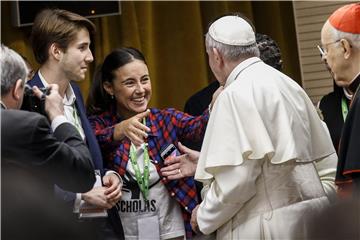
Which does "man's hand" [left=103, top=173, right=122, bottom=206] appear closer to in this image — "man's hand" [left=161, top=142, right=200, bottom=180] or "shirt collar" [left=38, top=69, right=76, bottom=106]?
"man's hand" [left=161, top=142, right=200, bottom=180]

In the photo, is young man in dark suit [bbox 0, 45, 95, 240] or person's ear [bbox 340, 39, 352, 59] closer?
young man in dark suit [bbox 0, 45, 95, 240]

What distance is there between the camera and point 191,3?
486 centimetres

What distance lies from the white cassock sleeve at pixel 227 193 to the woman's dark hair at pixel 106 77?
2.94 ft

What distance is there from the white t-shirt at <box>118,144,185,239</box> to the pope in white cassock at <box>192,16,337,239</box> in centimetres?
45

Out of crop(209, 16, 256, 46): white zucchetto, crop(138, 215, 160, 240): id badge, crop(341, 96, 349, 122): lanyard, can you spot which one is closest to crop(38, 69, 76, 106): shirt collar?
crop(138, 215, 160, 240): id badge

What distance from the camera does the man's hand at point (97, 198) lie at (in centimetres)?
290

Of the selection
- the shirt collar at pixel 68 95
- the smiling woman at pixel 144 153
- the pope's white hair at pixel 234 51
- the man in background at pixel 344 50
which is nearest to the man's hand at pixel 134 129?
the smiling woman at pixel 144 153

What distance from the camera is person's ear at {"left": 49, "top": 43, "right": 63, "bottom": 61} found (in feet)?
9.99

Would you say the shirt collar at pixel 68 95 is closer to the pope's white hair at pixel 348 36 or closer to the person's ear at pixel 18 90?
the person's ear at pixel 18 90

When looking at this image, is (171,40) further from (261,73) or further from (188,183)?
(261,73)

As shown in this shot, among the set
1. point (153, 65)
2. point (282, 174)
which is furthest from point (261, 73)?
point (153, 65)

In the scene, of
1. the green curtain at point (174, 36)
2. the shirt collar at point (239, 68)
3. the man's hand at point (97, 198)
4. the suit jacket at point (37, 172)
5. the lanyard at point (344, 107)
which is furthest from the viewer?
the green curtain at point (174, 36)

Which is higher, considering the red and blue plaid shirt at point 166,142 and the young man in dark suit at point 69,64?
the young man in dark suit at point 69,64

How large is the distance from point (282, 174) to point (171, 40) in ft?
8.09
